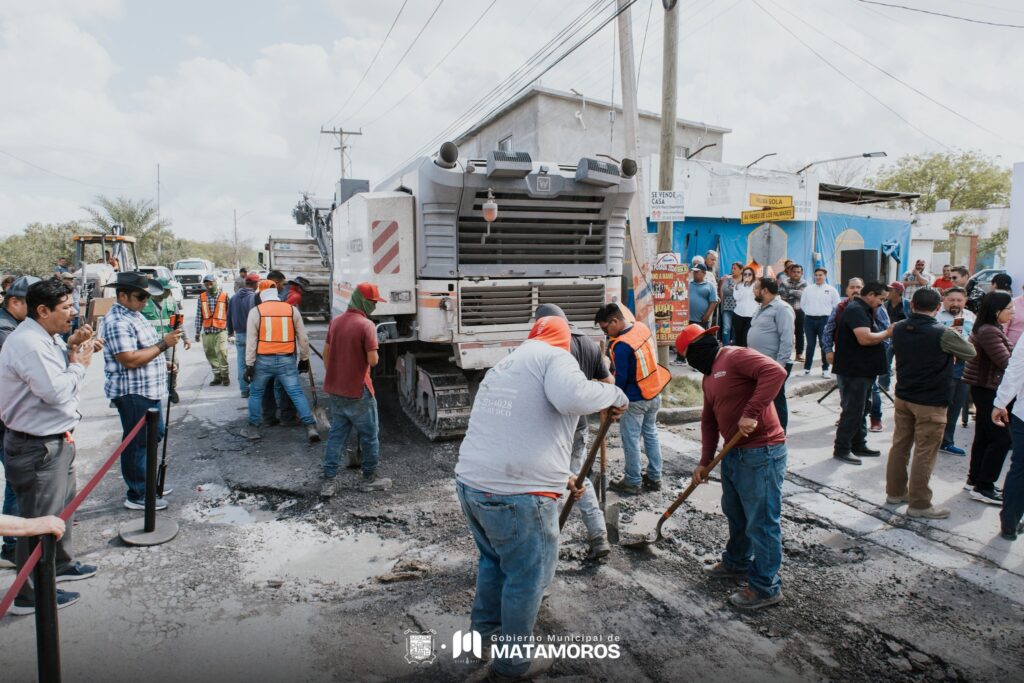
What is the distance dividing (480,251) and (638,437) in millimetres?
2629

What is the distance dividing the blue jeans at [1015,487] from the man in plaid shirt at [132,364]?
6.33m

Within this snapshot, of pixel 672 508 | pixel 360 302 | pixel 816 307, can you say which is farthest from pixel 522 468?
pixel 816 307

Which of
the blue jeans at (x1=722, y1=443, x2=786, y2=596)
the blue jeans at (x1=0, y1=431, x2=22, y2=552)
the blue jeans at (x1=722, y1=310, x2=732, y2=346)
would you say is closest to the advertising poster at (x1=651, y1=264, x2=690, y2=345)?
the blue jeans at (x1=722, y1=310, x2=732, y2=346)

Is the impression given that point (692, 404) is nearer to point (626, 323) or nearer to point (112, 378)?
point (626, 323)

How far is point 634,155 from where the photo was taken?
8172mm

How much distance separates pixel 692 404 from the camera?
321 inches

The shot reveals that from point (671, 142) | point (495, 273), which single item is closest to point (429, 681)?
point (495, 273)

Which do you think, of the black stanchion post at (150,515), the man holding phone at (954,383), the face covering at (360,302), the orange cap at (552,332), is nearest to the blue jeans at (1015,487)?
the man holding phone at (954,383)

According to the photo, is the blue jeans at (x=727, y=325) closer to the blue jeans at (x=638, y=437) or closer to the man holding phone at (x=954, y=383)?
the man holding phone at (x=954, y=383)

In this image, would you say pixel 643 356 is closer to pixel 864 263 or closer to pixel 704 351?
pixel 704 351

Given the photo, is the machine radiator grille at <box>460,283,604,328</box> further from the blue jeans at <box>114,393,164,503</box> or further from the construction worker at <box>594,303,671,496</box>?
the blue jeans at <box>114,393,164,503</box>

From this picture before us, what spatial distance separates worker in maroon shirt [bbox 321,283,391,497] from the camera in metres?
5.43

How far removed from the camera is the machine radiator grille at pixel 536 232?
642 cm

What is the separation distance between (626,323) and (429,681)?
2910mm
